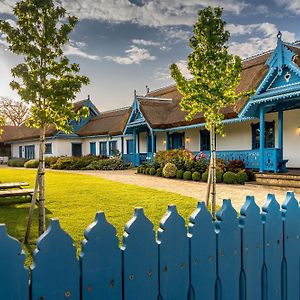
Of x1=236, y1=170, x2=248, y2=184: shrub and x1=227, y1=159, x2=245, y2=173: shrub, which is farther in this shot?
x1=227, y1=159, x2=245, y2=173: shrub

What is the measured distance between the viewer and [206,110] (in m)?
7.30

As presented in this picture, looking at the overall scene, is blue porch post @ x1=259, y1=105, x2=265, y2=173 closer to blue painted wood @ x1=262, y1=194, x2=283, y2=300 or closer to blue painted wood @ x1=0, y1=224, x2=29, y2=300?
blue painted wood @ x1=262, y1=194, x2=283, y2=300

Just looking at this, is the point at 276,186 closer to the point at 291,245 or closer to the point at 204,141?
the point at 204,141

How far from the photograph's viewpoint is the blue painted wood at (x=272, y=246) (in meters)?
2.24

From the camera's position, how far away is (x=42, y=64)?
523 cm

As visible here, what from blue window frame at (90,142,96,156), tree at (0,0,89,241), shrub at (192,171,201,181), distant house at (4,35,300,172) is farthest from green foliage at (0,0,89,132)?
blue window frame at (90,142,96,156)

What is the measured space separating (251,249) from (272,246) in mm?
246

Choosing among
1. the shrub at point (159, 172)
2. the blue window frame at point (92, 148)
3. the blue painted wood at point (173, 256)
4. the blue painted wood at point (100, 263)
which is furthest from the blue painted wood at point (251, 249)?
the blue window frame at point (92, 148)

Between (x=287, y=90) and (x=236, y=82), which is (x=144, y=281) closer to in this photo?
(x=236, y=82)

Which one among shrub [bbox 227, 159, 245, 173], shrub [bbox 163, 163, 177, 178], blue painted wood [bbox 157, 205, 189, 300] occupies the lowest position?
shrub [bbox 163, 163, 177, 178]

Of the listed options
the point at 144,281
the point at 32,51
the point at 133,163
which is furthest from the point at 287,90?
the point at 133,163

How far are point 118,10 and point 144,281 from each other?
14.6 meters

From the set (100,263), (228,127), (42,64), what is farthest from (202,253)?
(228,127)

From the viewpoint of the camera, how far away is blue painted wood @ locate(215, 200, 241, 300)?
200 centimetres
